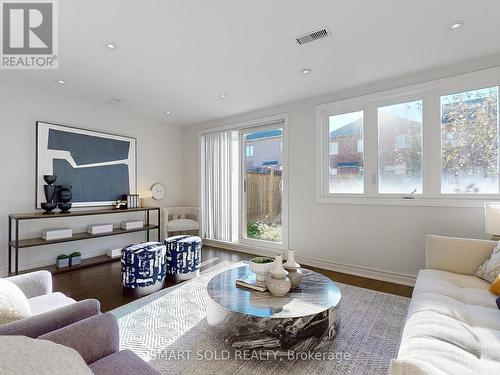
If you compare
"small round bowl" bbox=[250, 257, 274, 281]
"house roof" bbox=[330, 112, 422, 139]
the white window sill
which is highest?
"house roof" bbox=[330, 112, 422, 139]

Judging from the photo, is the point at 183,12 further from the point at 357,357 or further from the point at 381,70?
the point at 357,357

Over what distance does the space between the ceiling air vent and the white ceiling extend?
0.06 meters

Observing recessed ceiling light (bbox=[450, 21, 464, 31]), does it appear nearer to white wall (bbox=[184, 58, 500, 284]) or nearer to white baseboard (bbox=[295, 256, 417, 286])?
white wall (bbox=[184, 58, 500, 284])

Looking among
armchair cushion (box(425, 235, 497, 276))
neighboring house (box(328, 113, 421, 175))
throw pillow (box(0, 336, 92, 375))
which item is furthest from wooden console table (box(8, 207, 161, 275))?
armchair cushion (box(425, 235, 497, 276))

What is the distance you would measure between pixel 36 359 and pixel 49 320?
0.62 m

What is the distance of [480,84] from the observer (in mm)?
2572

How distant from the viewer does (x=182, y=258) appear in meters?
3.02

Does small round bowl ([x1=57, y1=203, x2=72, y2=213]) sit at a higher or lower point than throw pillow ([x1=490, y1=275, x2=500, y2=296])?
higher

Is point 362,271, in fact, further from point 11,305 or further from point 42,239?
point 42,239

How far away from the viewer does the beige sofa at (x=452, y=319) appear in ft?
3.34

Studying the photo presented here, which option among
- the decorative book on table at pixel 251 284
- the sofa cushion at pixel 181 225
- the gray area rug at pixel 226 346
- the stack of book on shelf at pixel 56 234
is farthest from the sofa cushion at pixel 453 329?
the stack of book on shelf at pixel 56 234

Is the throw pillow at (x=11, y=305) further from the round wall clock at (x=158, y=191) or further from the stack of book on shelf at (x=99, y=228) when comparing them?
the round wall clock at (x=158, y=191)

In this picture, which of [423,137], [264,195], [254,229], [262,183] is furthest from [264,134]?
[423,137]

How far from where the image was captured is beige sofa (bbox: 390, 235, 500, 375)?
102cm
